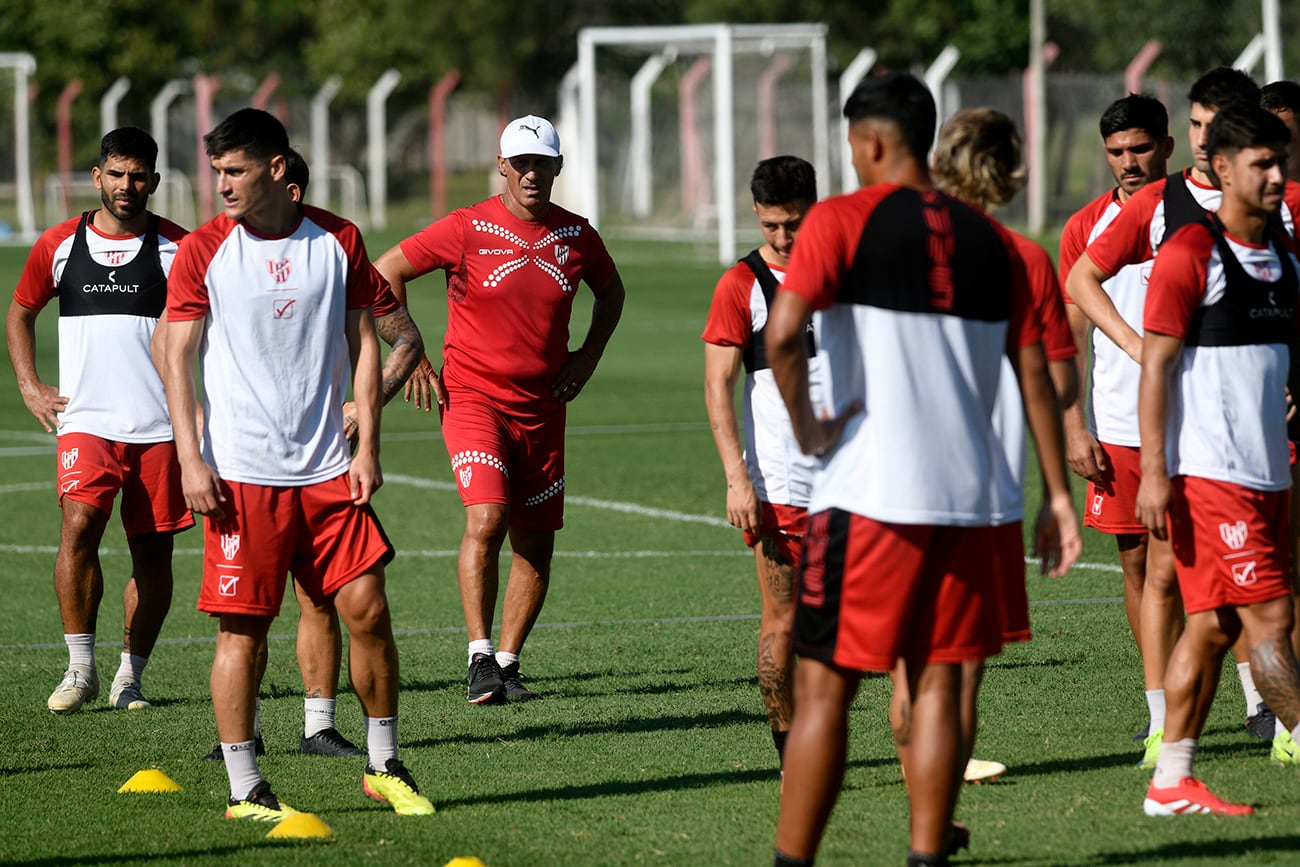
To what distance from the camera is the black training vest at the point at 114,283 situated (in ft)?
26.7

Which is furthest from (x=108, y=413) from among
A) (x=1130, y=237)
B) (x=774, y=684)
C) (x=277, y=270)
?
(x=1130, y=237)

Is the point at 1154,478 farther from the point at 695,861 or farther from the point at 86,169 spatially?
the point at 86,169

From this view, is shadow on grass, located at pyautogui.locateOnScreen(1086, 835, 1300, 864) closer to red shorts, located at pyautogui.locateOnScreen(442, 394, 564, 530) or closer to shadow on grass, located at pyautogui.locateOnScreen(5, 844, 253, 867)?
shadow on grass, located at pyautogui.locateOnScreen(5, 844, 253, 867)

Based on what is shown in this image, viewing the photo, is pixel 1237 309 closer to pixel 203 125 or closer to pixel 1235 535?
pixel 1235 535

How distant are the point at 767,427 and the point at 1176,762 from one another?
1.64 meters

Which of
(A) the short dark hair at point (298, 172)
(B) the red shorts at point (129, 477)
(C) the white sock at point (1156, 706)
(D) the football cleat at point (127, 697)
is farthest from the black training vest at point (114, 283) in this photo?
(C) the white sock at point (1156, 706)

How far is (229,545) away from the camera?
236 inches

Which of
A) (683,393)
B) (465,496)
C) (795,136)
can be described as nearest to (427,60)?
(795,136)

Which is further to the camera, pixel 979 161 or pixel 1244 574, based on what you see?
pixel 1244 574

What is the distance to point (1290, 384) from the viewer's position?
6.45 meters

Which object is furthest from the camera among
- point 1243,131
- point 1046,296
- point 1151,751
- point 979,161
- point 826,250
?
point 1151,751

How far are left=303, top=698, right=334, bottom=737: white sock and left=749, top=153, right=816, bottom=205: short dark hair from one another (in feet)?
7.83

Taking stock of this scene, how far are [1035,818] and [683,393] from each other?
1442 centimetres

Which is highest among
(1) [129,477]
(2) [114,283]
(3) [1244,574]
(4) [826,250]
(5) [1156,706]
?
(2) [114,283]
